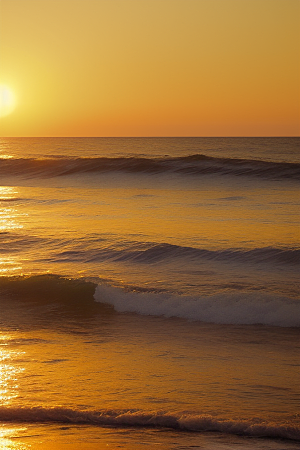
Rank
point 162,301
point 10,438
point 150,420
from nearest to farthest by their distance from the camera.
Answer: point 10,438 < point 150,420 < point 162,301

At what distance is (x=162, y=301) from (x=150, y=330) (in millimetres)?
866

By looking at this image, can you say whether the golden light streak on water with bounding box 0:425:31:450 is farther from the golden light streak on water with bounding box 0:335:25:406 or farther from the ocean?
the golden light streak on water with bounding box 0:335:25:406

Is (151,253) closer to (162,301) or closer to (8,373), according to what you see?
(162,301)

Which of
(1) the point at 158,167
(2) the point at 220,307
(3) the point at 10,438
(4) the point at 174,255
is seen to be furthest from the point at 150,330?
(1) the point at 158,167

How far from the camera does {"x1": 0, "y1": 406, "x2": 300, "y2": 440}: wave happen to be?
4180 mm

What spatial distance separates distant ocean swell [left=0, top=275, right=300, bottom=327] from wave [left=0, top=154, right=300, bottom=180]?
68.4ft

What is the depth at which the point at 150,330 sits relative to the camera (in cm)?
682

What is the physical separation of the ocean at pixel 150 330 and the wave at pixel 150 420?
0.04ft

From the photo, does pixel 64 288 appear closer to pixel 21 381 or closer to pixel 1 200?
pixel 21 381

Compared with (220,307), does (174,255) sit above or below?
above

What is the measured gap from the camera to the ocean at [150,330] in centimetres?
430

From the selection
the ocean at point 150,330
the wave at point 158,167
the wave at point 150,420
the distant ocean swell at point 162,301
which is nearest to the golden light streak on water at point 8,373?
the ocean at point 150,330

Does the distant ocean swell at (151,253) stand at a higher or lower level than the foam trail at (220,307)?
higher

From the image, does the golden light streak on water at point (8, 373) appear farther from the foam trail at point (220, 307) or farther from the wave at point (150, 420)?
the foam trail at point (220, 307)
